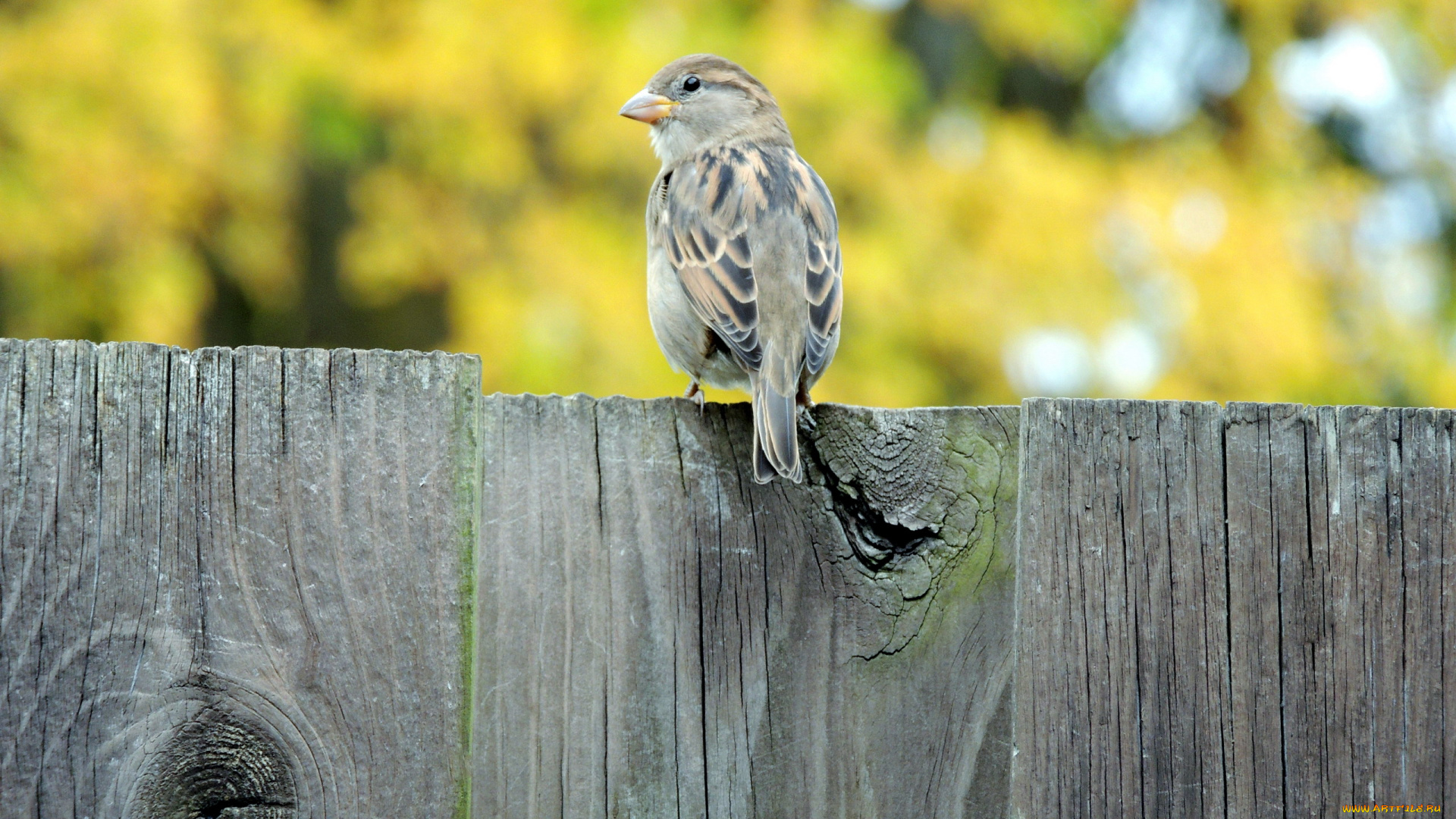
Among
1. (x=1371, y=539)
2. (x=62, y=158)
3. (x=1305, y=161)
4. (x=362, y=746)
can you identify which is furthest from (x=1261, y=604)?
(x=1305, y=161)

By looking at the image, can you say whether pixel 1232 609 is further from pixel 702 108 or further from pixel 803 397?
pixel 702 108

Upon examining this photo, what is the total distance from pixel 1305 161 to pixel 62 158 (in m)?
7.84

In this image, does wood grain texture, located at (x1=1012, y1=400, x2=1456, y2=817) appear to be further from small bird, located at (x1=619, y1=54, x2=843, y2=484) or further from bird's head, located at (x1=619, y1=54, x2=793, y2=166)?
bird's head, located at (x1=619, y1=54, x2=793, y2=166)

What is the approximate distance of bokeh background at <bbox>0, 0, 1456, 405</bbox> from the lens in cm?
582

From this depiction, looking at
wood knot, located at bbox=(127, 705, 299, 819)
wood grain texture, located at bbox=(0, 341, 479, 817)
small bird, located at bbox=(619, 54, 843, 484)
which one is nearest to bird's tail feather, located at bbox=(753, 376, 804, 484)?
small bird, located at bbox=(619, 54, 843, 484)

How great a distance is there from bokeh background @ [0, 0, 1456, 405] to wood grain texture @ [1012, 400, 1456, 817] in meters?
4.06

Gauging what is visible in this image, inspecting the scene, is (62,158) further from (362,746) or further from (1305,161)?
(1305,161)

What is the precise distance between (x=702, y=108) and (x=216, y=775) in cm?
352

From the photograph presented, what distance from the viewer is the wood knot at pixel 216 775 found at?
1.89 m

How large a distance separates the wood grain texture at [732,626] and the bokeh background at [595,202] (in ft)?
12.5

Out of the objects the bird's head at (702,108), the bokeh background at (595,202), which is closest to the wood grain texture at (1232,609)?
the bird's head at (702,108)

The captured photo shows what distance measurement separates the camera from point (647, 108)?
4793 mm

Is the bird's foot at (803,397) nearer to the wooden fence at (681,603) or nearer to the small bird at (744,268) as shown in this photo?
the small bird at (744,268)

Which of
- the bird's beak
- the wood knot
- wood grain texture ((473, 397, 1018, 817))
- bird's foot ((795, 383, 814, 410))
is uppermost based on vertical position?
the bird's beak
